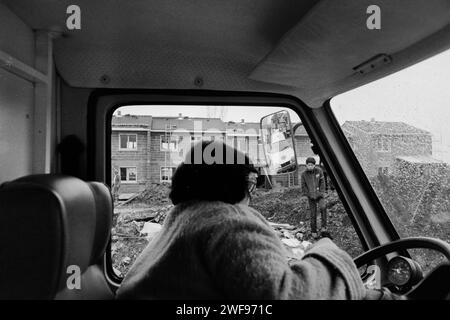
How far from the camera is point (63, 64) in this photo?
6.89 ft

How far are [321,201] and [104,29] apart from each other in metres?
1.71

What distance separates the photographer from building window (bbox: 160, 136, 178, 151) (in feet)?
7.11

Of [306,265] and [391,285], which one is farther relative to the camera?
[391,285]

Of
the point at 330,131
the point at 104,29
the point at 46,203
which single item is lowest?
the point at 46,203

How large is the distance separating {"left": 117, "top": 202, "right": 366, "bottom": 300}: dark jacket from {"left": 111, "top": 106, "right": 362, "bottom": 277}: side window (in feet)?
3.34

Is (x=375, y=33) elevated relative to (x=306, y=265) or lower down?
elevated

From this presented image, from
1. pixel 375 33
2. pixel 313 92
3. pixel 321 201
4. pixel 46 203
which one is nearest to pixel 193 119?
pixel 313 92

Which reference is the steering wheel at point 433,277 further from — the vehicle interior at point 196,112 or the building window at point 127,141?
the building window at point 127,141

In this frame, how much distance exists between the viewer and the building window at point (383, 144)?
1.99 metres

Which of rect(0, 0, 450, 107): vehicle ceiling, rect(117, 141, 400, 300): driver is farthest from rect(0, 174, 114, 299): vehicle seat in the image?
rect(0, 0, 450, 107): vehicle ceiling

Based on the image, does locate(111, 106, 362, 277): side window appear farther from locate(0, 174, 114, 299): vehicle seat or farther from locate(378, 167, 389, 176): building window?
locate(0, 174, 114, 299): vehicle seat

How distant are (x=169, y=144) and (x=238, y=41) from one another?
30.0 inches

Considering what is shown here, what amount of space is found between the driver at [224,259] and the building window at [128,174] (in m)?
1.05
